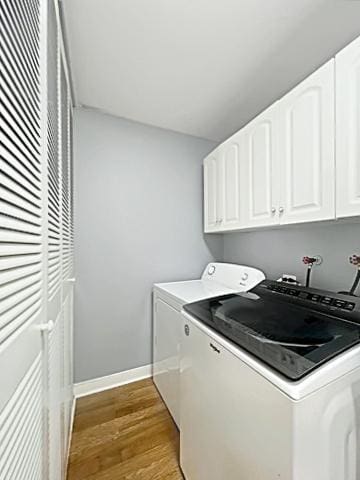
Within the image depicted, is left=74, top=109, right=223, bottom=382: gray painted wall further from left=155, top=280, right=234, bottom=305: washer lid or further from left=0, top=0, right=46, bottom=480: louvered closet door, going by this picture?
left=0, top=0, right=46, bottom=480: louvered closet door

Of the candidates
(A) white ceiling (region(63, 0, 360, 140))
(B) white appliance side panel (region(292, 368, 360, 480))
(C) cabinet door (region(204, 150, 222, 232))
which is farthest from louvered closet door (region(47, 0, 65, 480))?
(C) cabinet door (region(204, 150, 222, 232))

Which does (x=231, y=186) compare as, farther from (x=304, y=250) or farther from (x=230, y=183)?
(x=304, y=250)

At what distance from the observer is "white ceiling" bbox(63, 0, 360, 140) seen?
1.18 metres

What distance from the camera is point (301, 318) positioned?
105cm

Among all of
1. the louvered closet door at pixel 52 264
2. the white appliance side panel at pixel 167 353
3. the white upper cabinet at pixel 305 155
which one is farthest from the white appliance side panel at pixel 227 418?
the white upper cabinet at pixel 305 155

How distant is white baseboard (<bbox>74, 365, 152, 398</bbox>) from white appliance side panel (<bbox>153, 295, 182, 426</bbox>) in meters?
0.15

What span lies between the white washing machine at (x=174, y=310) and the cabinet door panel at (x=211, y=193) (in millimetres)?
441

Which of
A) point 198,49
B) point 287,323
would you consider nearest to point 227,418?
point 287,323

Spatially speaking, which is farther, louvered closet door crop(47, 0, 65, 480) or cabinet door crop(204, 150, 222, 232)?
cabinet door crop(204, 150, 222, 232)

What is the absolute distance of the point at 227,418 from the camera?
→ 0.89 meters

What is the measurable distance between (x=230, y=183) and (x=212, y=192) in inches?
11.9

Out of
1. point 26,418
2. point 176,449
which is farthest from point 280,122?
point 176,449

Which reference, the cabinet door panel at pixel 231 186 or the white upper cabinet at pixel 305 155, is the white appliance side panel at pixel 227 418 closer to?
the white upper cabinet at pixel 305 155

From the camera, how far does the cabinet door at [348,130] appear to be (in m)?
1.00
